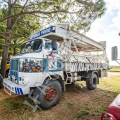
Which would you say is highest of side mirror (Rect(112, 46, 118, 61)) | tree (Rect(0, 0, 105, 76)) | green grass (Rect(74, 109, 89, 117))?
tree (Rect(0, 0, 105, 76))

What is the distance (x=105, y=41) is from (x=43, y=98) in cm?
669

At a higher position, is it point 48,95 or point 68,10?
point 68,10

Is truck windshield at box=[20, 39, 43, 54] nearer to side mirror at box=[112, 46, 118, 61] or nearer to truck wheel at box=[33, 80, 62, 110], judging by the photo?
truck wheel at box=[33, 80, 62, 110]

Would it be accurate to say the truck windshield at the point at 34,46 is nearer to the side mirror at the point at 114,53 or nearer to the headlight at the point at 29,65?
the headlight at the point at 29,65

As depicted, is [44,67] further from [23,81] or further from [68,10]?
[68,10]

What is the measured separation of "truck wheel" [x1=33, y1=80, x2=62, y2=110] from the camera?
316 cm

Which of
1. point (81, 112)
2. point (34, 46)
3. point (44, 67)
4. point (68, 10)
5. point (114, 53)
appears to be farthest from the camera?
point (68, 10)

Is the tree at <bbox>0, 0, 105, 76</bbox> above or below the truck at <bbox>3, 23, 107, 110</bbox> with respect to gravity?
above

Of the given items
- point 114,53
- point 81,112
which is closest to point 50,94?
point 81,112

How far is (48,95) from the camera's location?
3363 mm

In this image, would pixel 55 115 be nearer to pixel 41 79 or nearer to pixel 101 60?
pixel 41 79

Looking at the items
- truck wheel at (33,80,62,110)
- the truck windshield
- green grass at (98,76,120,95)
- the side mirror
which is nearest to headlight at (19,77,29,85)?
truck wheel at (33,80,62,110)

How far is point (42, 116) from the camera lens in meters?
2.95

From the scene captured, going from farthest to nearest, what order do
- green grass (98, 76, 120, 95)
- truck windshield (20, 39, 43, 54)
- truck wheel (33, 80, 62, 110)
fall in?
green grass (98, 76, 120, 95) < truck windshield (20, 39, 43, 54) < truck wheel (33, 80, 62, 110)
